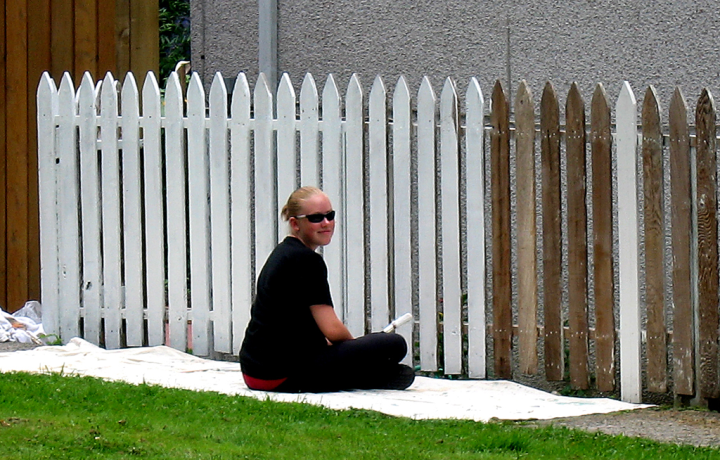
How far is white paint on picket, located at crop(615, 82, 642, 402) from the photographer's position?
548 centimetres

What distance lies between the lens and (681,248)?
5391 millimetres

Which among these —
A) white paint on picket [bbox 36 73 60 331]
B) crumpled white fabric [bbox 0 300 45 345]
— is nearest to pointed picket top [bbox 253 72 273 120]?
white paint on picket [bbox 36 73 60 331]

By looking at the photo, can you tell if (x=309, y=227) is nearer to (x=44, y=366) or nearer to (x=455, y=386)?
(x=455, y=386)

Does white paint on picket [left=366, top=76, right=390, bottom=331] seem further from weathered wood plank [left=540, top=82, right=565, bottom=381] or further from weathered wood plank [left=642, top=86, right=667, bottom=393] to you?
weathered wood plank [left=642, top=86, right=667, bottom=393]

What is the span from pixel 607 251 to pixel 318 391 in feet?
5.20

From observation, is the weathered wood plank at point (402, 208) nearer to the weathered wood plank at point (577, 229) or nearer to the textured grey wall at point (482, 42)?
the weathered wood plank at point (577, 229)

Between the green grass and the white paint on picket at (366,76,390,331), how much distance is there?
1320mm

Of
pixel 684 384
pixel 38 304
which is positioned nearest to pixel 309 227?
pixel 684 384

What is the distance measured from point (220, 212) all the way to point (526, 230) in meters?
1.82

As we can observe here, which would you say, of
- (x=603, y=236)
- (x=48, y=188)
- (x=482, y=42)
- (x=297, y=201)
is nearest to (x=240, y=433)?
(x=297, y=201)

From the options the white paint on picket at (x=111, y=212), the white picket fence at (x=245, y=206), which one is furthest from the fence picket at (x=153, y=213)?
the white paint on picket at (x=111, y=212)

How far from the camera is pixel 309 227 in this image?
17.7 ft

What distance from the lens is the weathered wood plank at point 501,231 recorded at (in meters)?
5.79

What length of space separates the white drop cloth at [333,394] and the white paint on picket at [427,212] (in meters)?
0.35
